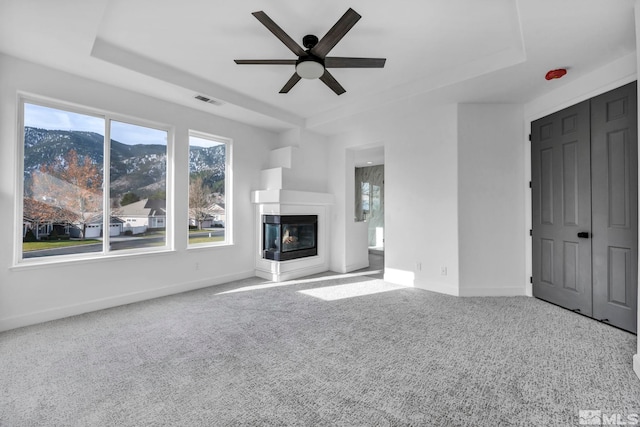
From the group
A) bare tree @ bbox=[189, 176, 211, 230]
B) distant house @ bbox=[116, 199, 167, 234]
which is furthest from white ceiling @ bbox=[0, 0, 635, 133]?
distant house @ bbox=[116, 199, 167, 234]

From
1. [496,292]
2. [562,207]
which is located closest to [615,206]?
[562,207]

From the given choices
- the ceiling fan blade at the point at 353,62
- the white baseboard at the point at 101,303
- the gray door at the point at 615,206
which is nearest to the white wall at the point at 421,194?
the gray door at the point at 615,206

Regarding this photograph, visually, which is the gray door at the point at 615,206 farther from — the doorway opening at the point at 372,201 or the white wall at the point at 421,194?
the doorway opening at the point at 372,201

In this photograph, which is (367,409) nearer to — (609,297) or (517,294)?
(609,297)

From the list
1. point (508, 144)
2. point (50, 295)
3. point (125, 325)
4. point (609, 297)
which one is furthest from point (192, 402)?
point (508, 144)

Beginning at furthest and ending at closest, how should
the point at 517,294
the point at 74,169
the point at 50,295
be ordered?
1. the point at 517,294
2. the point at 74,169
3. the point at 50,295

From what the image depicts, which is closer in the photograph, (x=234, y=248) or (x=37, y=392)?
(x=37, y=392)

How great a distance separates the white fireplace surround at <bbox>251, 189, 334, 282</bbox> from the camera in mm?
4867

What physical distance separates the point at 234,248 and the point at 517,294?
170 inches

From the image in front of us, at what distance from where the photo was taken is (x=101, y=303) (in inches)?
138

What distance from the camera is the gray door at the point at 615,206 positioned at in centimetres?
275

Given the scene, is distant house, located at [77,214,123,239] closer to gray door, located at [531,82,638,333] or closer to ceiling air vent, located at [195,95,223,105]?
ceiling air vent, located at [195,95,223,105]

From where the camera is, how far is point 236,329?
2898 millimetres

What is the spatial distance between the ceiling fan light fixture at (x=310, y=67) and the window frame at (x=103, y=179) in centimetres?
244
